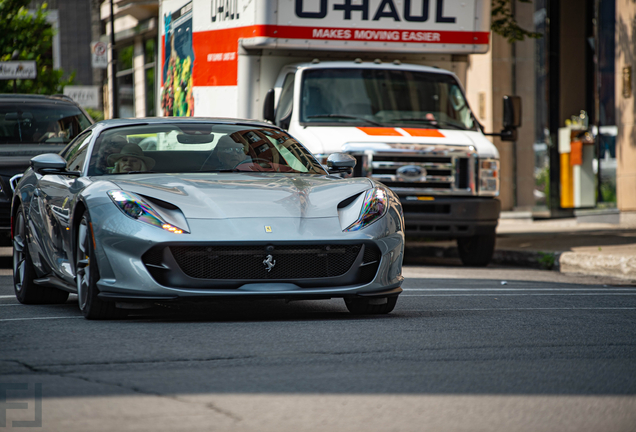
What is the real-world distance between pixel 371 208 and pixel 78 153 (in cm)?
237

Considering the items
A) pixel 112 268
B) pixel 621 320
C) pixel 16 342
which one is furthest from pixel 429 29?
pixel 16 342

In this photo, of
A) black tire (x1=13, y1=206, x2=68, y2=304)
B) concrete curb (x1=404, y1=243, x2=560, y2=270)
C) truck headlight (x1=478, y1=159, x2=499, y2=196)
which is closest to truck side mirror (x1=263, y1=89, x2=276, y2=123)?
truck headlight (x1=478, y1=159, x2=499, y2=196)

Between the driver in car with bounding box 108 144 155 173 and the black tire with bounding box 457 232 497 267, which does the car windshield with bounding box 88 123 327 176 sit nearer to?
the driver in car with bounding box 108 144 155 173

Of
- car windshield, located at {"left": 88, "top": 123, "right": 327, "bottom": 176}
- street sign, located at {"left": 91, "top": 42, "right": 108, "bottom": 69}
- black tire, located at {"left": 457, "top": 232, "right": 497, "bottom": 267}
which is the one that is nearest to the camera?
car windshield, located at {"left": 88, "top": 123, "right": 327, "bottom": 176}

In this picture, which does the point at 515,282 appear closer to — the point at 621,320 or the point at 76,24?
the point at 621,320

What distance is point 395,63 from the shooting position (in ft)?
42.4

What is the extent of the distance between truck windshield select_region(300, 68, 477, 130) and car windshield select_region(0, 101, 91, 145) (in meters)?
2.77

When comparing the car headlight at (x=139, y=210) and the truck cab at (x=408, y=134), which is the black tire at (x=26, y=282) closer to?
the car headlight at (x=139, y=210)

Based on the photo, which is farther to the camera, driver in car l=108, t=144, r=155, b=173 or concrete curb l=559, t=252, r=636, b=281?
concrete curb l=559, t=252, r=636, b=281

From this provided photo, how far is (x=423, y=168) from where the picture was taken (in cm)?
1212

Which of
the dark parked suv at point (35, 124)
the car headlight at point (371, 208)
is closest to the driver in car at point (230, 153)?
the car headlight at point (371, 208)

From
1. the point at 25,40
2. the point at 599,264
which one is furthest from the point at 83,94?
the point at 599,264

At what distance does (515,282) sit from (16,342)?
5.91 metres

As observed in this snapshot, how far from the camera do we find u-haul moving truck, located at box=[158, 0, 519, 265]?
1212 centimetres
